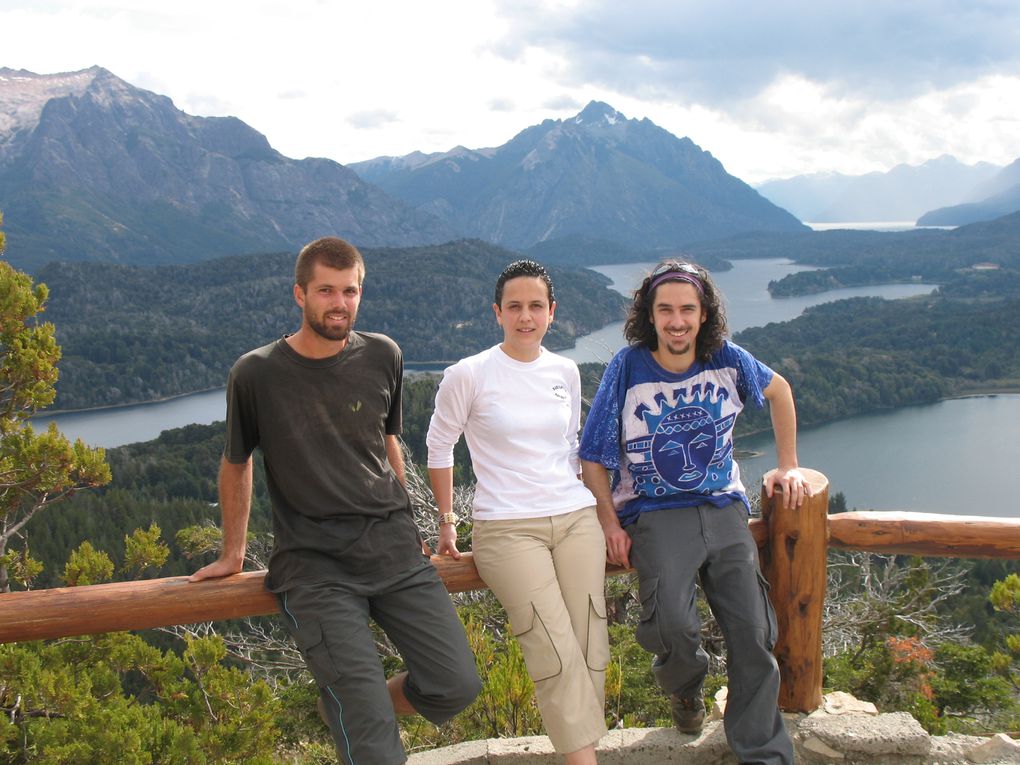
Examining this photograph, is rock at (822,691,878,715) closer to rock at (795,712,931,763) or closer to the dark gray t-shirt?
rock at (795,712,931,763)

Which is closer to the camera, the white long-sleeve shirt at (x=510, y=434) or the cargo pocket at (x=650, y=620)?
the cargo pocket at (x=650, y=620)

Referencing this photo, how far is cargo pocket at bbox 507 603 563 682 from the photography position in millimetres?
2439

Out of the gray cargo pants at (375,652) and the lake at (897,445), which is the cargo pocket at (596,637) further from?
the lake at (897,445)

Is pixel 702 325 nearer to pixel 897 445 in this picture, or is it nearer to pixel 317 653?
pixel 317 653

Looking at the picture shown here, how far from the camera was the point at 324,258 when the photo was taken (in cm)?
254

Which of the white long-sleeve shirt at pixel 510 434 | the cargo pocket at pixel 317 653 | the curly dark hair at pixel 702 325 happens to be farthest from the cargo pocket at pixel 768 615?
the cargo pocket at pixel 317 653

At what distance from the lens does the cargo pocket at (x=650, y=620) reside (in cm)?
248

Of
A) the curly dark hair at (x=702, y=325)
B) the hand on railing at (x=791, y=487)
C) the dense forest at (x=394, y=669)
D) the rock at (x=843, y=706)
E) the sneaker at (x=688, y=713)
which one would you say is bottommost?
the dense forest at (x=394, y=669)

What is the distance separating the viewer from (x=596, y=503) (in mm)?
2756

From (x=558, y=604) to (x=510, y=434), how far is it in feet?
1.84

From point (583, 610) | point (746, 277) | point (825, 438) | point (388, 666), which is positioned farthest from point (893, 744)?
point (746, 277)

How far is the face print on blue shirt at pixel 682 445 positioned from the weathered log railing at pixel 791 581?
0.26 metres

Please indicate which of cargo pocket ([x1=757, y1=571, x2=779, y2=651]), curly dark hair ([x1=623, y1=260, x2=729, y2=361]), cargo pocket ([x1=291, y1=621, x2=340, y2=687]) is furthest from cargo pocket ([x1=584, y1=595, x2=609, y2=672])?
curly dark hair ([x1=623, y1=260, x2=729, y2=361])

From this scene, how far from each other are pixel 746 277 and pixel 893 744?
157 m
